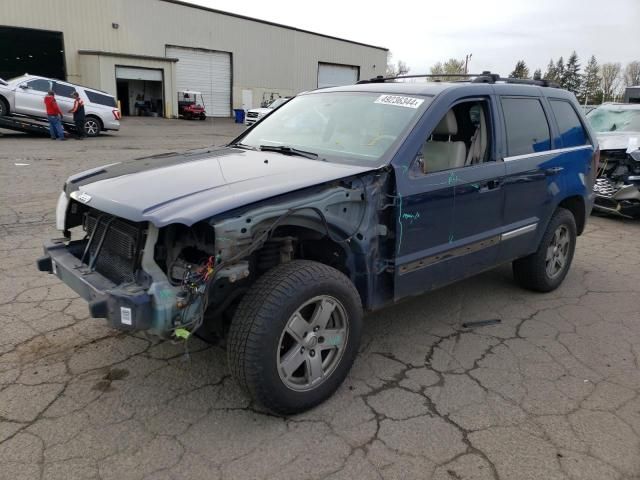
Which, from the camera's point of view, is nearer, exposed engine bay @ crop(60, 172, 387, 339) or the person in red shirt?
exposed engine bay @ crop(60, 172, 387, 339)

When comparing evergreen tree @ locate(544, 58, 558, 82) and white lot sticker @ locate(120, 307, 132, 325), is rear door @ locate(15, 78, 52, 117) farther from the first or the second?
evergreen tree @ locate(544, 58, 558, 82)

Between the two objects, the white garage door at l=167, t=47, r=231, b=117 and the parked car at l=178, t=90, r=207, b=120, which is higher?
the white garage door at l=167, t=47, r=231, b=117

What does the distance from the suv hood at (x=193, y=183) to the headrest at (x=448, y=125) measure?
38.4 inches

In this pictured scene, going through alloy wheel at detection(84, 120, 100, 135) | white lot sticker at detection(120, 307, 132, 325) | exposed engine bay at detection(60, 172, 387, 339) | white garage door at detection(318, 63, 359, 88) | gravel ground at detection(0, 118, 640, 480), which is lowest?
gravel ground at detection(0, 118, 640, 480)

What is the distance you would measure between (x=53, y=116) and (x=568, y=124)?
15743 mm

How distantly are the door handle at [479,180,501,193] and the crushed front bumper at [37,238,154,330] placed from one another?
2472 millimetres

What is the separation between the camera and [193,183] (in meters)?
2.86

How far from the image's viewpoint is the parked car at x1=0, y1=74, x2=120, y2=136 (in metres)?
16.0

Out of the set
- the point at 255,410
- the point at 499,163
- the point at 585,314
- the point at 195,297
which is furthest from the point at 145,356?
the point at 585,314

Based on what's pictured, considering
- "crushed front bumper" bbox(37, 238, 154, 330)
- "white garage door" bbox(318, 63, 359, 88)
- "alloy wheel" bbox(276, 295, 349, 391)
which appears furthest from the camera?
"white garage door" bbox(318, 63, 359, 88)

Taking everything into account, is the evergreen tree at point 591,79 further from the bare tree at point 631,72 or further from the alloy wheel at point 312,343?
the alloy wheel at point 312,343

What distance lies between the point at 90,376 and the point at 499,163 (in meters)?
3.23

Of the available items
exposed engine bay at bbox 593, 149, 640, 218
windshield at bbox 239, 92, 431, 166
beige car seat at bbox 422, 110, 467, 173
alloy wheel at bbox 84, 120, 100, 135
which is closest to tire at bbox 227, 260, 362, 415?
windshield at bbox 239, 92, 431, 166

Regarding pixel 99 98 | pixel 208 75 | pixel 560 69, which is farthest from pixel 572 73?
pixel 99 98
